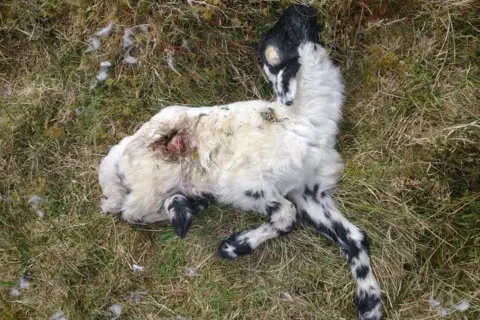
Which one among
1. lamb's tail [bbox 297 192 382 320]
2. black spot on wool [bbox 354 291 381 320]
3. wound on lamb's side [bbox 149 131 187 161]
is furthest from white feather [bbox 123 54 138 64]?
black spot on wool [bbox 354 291 381 320]

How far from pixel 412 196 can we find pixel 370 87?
0.90 m

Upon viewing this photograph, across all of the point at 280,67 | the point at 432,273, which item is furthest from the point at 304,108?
the point at 432,273

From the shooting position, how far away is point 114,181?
329 centimetres

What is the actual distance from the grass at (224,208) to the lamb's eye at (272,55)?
274 mm

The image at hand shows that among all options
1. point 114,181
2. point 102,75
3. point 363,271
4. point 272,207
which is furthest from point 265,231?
point 102,75

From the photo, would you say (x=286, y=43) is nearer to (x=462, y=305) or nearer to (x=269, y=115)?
(x=269, y=115)

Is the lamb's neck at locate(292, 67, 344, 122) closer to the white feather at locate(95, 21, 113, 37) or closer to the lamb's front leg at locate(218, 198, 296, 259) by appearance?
the lamb's front leg at locate(218, 198, 296, 259)

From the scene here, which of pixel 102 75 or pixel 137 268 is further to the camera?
pixel 102 75

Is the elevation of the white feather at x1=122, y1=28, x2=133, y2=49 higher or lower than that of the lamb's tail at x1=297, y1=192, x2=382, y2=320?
higher

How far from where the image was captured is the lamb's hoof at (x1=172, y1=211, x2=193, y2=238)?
309 cm

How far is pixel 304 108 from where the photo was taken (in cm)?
311

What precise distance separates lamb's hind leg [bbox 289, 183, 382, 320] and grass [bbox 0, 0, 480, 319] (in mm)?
101

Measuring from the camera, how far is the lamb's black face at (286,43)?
3.15 m

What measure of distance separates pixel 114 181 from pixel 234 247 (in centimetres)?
105
